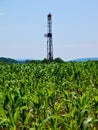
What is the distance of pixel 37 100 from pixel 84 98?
3.24 ft

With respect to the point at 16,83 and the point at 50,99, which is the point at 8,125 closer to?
the point at 50,99

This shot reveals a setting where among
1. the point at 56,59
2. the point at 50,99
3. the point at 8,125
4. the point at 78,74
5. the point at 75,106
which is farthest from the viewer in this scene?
the point at 56,59

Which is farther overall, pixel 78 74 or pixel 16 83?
pixel 78 74

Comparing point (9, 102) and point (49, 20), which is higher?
Result: point (49, 20)

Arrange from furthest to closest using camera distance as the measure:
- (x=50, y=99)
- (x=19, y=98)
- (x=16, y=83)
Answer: (x=16, y=83) → (x=50, y=99) → (x=19, y=98)

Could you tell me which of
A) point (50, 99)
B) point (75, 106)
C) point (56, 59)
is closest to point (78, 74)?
point (50, 99)

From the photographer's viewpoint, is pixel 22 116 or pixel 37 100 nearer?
pixel 22 116

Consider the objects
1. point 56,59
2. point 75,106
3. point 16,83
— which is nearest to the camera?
point 75,106

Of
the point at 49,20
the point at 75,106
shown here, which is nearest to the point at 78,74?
the point at 75,106

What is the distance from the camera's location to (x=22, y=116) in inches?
268

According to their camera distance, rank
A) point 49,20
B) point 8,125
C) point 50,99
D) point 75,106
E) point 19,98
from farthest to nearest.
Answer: point 49,20 → point 50,99 → point 19,98 → point 75,106 → point 8,125

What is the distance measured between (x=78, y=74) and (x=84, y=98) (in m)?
11.6

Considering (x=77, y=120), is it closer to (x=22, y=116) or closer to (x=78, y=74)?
(x=22, y=116)

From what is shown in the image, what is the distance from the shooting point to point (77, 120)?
5742 mm
